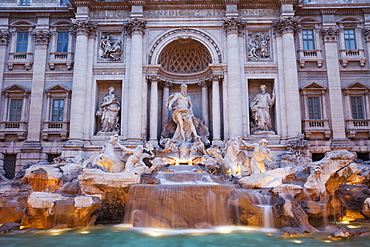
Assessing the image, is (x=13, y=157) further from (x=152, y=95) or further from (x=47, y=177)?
(x=152, y=95)

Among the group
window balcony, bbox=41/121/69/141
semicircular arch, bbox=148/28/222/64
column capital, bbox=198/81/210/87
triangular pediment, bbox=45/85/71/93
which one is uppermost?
semicircular arch, bbox=148/28/222/64

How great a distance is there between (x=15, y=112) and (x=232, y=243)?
18499 millimetres

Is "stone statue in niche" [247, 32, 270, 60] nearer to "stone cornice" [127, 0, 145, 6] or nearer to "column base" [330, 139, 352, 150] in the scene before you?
"column base" [330, 139, 352, 150]

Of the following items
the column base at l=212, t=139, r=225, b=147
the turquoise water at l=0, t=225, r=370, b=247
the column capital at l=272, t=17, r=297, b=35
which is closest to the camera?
the turquoise water at l=0, t=225, r=370, b=247

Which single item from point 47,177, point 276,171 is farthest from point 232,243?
point 47,177

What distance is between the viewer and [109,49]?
66.6ft

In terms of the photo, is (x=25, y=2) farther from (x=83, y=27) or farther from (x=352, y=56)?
(x=352, y=56)

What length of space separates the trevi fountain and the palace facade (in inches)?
169

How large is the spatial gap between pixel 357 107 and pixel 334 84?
234 centimetres

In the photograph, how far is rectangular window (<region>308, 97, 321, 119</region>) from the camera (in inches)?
780

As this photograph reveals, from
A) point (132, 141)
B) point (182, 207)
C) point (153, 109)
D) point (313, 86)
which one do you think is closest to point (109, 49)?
point (153, 109)

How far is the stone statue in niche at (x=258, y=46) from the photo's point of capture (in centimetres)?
2020

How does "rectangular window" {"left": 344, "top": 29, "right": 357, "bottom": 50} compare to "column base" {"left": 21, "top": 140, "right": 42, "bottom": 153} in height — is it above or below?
above

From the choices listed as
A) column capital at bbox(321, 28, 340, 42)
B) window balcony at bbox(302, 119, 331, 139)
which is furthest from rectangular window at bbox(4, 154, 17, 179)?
column capital at bbox(321, 28, 340, 42)
